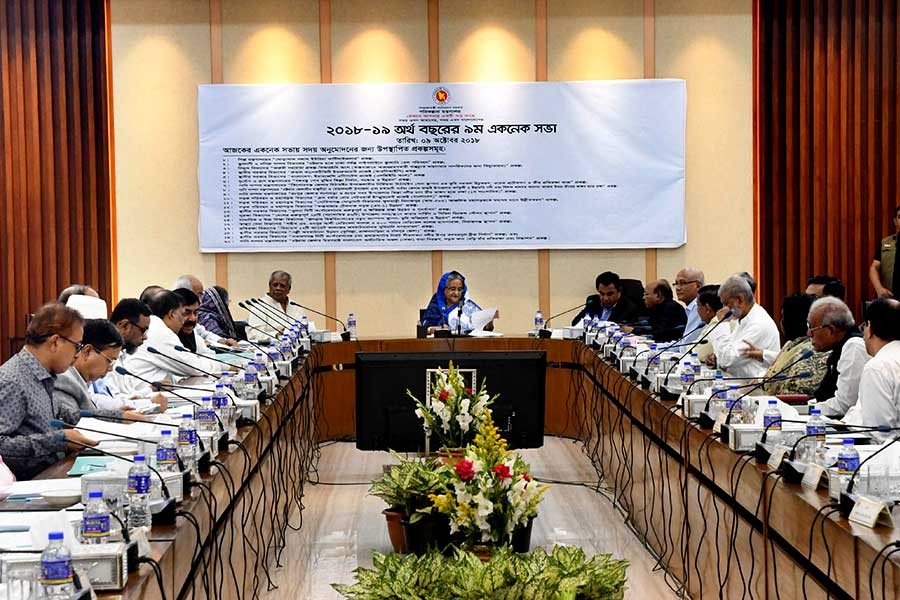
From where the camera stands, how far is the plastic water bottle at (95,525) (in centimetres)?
219

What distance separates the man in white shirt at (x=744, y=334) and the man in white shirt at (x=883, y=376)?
6.34 ft

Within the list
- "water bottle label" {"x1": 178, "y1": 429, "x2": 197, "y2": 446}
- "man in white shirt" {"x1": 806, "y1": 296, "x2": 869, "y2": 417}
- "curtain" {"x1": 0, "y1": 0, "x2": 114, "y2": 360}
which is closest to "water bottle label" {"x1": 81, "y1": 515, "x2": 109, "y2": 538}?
"water bottle label" {"x1": 178, "y1": 429, "x2": 197, "y2": 446}

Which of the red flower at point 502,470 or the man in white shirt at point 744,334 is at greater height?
the man in white shirt at point 744,334

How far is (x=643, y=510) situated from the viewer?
4.91m

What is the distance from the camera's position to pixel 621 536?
4930 millimetres

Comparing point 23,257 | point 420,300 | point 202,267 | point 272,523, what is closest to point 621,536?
point 272,523

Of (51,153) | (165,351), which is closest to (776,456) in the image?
(165,351)

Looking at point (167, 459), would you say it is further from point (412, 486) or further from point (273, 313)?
point (273, 313)

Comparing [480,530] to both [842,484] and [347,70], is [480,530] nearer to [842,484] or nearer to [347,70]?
[842,484]

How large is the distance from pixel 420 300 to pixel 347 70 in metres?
1.65

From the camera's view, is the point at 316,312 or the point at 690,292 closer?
the point at 690,292

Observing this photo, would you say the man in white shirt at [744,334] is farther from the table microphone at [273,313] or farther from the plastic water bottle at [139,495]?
the plastic water bottle at [139,495]

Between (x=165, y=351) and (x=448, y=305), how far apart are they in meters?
2.45

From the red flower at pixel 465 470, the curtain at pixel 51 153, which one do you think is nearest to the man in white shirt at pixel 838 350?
the red flower at pixel 465 470
